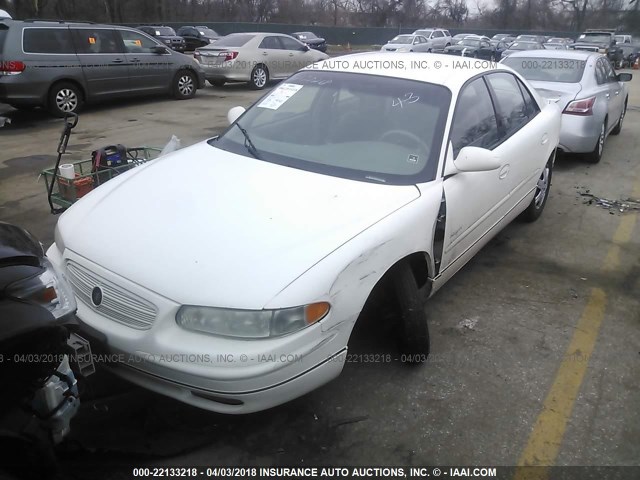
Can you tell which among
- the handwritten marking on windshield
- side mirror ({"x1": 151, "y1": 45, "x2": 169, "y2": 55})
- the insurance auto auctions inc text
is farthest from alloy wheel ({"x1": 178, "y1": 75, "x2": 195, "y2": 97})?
the insurance auto auctions inc text

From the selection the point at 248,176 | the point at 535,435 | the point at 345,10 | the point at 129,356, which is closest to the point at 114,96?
the point at 248,176

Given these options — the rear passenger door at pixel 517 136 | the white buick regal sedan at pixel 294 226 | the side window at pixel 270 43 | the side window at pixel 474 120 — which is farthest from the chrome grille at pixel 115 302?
the side window at pixel 270 43

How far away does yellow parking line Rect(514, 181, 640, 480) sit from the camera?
95.5 inches

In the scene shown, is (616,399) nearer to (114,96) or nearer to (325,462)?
(325,462)

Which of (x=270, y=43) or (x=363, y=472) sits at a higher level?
(x=270, y=43)

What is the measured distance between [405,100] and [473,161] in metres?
0.64

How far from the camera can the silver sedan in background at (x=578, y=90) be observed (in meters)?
6.65

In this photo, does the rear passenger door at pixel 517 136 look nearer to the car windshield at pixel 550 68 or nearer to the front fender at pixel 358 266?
the front fender at pixel 358 266

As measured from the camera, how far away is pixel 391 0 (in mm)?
61000

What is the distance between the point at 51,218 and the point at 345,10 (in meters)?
60.5

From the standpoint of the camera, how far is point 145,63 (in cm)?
1118

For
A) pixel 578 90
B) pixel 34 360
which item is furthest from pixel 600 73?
pixel 34 360

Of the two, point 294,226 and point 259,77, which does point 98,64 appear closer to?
point 259,77

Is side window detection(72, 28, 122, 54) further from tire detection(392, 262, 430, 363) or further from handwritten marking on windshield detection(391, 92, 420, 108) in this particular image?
tire detection(392, 262, 430, 363)
